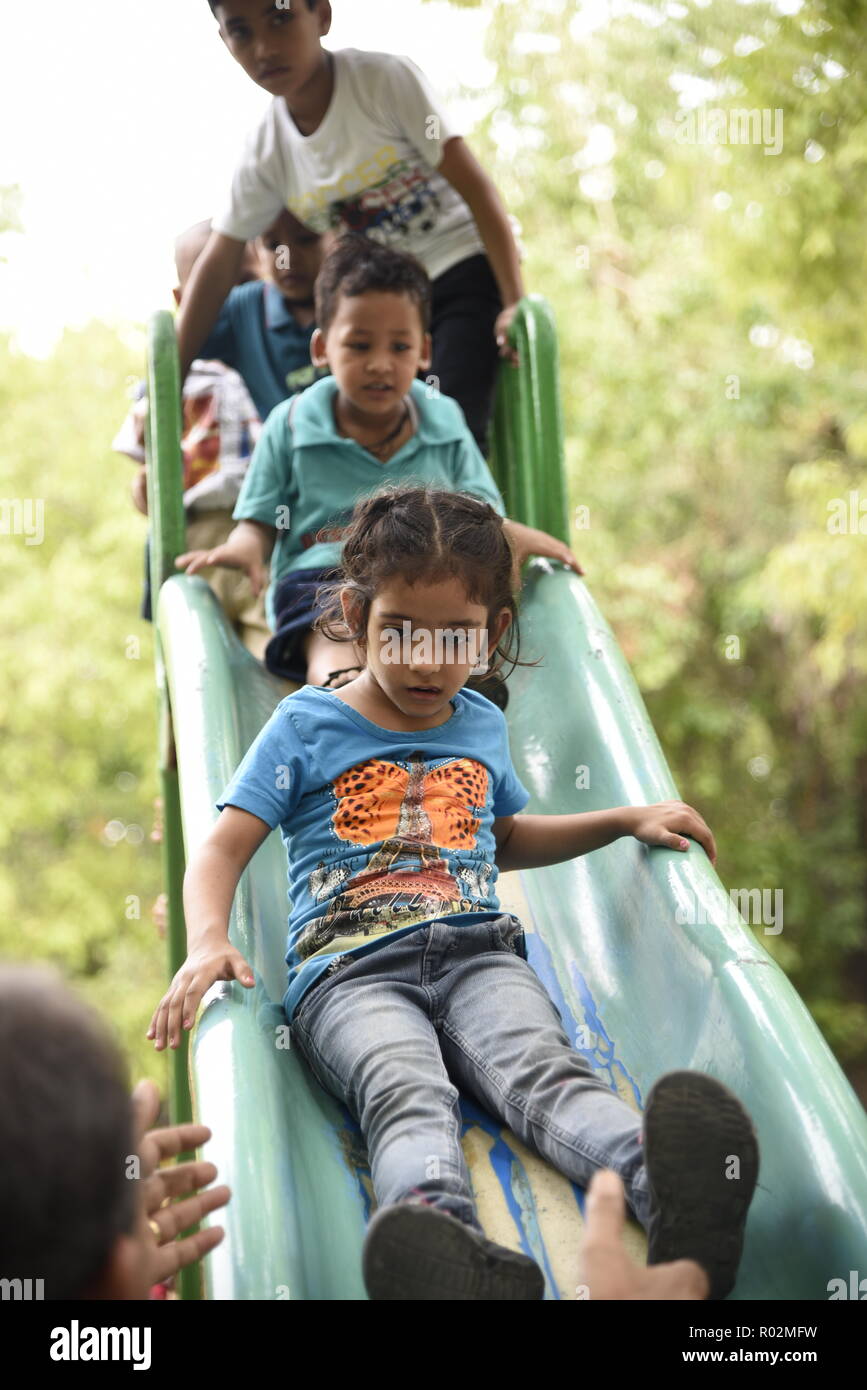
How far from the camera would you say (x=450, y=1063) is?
1709 millimetres

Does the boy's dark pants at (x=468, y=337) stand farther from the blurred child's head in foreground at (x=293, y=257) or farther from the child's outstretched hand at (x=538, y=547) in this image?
the child's outstretched hand at (x=538, y=547)

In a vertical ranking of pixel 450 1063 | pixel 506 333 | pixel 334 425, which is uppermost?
pixel 506 333

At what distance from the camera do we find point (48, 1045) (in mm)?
843

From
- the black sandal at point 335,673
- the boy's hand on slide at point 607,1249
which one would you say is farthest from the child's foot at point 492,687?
the boy's hand on slide at point 607,1249

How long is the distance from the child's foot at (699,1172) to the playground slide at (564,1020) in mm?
123

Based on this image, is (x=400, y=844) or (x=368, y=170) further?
(x=368, y=170)

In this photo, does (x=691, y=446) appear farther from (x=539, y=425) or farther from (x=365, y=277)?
(x=365, y=277)

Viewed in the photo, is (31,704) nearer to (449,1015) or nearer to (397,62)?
(397,62)

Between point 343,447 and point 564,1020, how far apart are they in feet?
4.04

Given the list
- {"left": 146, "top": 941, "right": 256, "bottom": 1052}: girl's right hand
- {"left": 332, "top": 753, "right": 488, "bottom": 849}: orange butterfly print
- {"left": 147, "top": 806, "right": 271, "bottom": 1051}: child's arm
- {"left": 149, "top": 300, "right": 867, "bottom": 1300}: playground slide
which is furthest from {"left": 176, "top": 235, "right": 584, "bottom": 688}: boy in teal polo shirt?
{"left": 146, "top": 941, "right": 256, "bottom": 1052}: girl's right hand

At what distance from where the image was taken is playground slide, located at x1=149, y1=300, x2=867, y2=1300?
1.48 m

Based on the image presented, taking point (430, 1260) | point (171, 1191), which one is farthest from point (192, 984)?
point (430, 1260)

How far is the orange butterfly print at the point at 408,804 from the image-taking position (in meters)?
1.81

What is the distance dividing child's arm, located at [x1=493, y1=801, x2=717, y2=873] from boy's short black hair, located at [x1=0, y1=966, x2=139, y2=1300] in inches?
44.8
